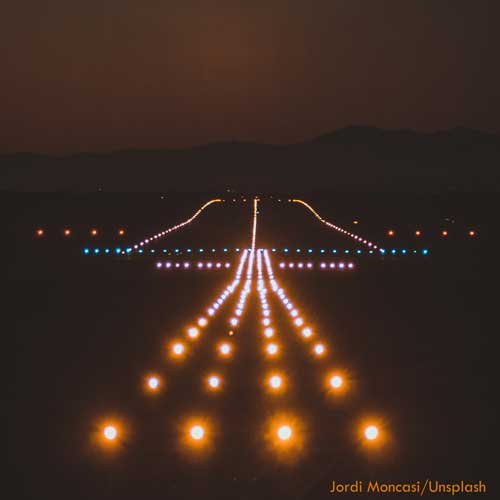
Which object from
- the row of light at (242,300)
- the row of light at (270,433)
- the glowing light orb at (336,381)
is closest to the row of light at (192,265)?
the row of light at (242,300)

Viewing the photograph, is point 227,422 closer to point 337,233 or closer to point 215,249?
point 215,249

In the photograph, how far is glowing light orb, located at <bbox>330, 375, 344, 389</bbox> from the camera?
40.4ft

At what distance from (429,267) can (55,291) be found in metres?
11.6

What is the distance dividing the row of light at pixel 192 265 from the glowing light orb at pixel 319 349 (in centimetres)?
1616

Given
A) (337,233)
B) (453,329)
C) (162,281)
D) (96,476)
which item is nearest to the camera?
(96,476)

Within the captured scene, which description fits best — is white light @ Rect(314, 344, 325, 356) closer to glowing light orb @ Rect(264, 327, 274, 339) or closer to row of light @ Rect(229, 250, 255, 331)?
glowing light orb @ Rect(264, 327, 274, 339)

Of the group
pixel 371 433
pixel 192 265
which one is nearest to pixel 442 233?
pixel 192 265

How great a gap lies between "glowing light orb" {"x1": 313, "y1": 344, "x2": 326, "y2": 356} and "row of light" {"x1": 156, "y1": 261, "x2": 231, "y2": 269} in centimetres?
1616

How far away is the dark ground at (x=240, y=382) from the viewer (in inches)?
337

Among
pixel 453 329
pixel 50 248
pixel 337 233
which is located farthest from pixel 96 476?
pixel 337 233

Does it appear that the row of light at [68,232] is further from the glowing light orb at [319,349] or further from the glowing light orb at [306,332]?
the glowing light orb at [319,349]

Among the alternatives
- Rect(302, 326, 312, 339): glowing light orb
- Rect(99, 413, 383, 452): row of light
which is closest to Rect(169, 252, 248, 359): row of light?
Rect(302, 326, 312, 339): glowing light orb

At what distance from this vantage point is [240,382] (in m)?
12.4

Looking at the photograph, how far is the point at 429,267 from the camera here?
30953 mm
